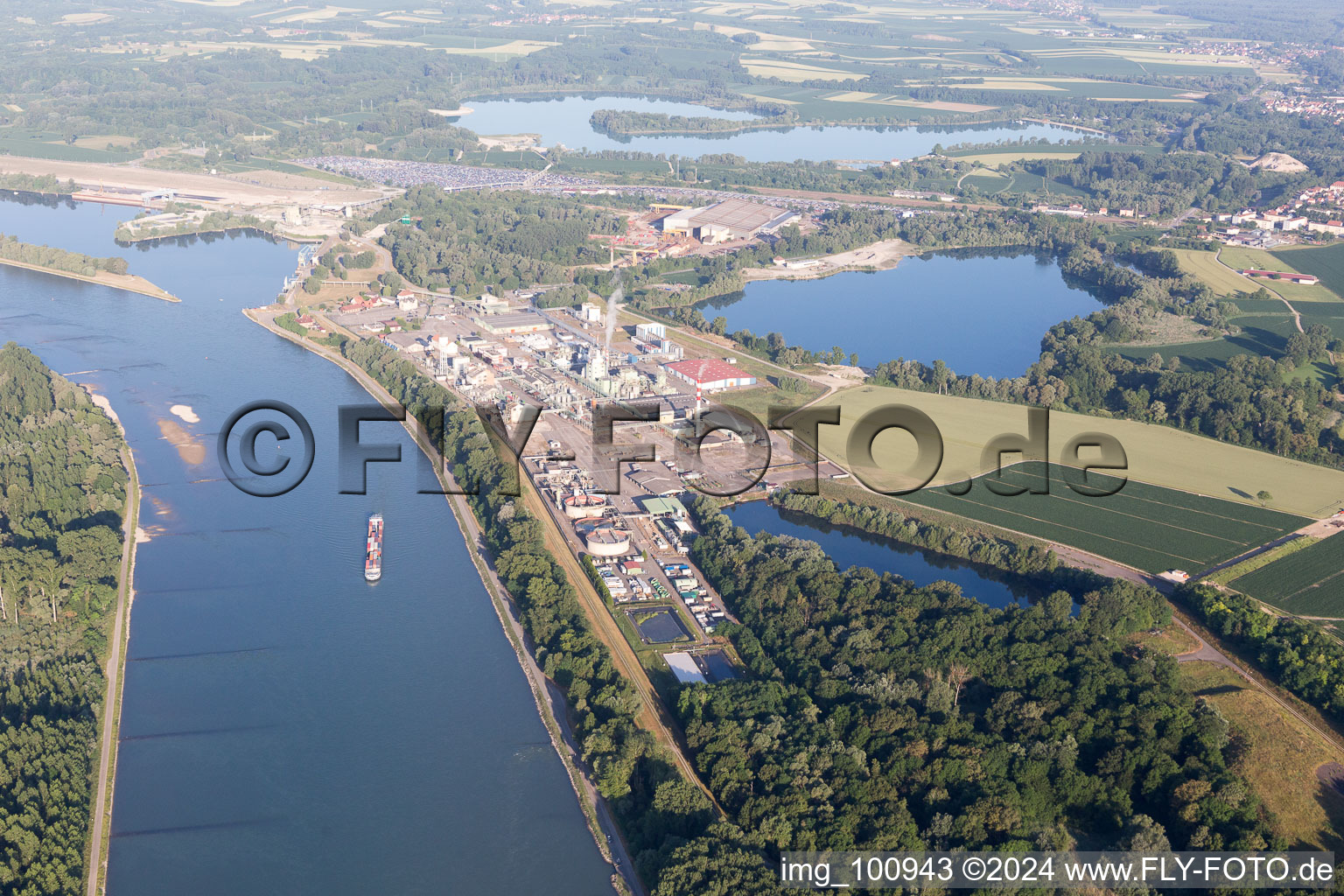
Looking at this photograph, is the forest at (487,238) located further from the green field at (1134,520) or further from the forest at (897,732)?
the forest at (897,732)

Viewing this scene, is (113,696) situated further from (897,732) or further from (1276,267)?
(1276,267)

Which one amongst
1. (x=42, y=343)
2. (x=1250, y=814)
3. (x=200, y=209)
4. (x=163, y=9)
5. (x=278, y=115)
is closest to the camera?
(x=1250, y=814)

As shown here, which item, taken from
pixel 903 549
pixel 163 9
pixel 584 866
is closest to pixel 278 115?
pixel 163 9

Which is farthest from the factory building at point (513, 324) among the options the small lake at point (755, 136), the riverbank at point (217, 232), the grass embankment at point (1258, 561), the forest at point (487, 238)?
the small lake at point (755, 136)

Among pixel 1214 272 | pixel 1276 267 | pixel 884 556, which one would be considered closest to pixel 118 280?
pixel 884 556

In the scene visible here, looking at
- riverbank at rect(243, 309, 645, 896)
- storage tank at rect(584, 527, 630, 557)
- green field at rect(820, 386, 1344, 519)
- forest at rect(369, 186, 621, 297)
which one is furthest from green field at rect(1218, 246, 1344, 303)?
riverbank at rect(243, 309, 645, 896)

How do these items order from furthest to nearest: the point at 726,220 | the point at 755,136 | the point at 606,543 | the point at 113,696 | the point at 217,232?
the point at 755,136 → the point at 726,220 → the point at 217,232 → the point at 606,543 → the point at 113,696

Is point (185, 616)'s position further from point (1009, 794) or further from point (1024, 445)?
point (1024, 445)
